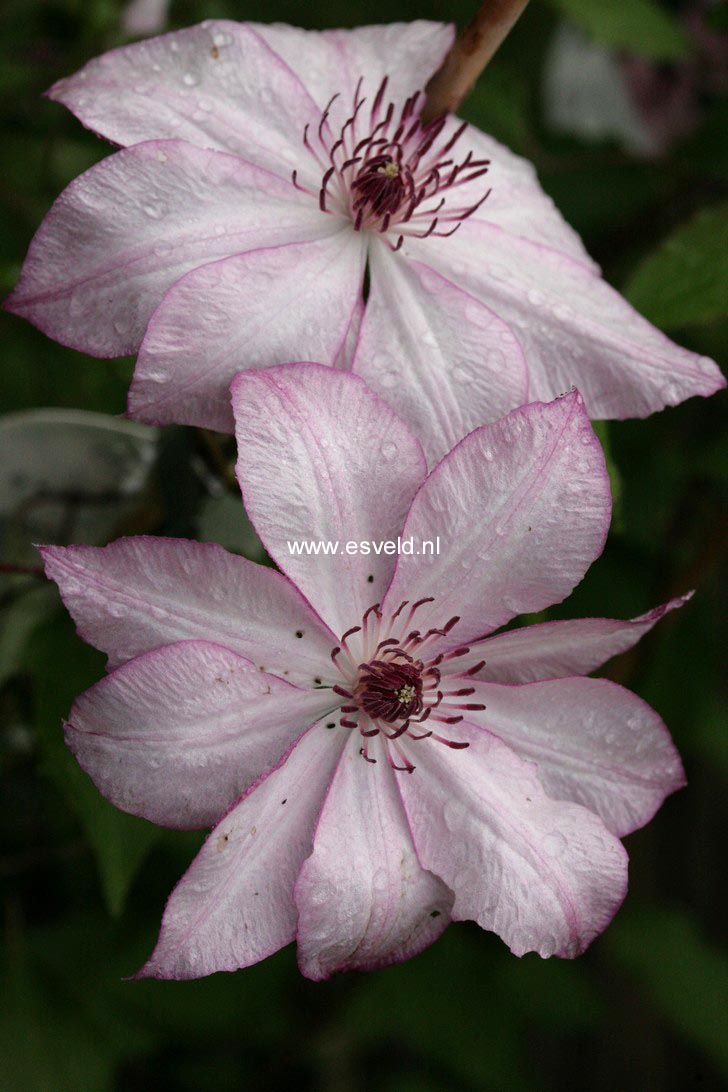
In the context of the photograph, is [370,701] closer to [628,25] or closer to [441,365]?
[441,365]

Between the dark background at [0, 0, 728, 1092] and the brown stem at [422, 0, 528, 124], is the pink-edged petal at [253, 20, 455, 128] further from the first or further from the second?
the dark background at [0, 0, 728, 1092]

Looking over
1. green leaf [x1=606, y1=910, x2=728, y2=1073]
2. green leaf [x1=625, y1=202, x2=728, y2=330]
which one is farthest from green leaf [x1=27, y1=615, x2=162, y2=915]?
green leaf [x1=606, y1=910, x2=728, y2=1073]

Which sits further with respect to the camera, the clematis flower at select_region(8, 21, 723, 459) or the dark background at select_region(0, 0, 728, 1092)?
the dark background at select_region(0, 0, 728, 1092)

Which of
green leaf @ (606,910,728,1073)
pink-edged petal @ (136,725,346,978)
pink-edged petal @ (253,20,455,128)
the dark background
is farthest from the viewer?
green leaf @ (606,910,728,1073)

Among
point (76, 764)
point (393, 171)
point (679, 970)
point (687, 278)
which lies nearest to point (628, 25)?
point (687, 278)

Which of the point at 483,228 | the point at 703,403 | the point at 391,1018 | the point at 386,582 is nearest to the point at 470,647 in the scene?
the point at 386,582

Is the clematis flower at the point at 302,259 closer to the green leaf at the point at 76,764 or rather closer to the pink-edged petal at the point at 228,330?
the pink-edged petal at the point at 228,330
